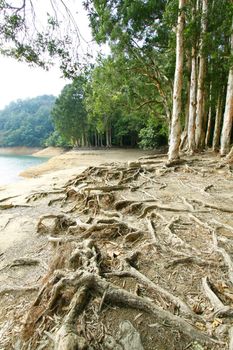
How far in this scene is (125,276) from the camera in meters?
2.41

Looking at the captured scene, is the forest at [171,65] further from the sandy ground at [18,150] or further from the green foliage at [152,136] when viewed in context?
the sandy ground at [18,150]

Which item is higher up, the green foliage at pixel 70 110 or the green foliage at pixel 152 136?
the green foliage at pixel 70 110

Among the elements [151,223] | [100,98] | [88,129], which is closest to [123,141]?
[88,129]

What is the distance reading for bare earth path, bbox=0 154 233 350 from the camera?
5.60ft

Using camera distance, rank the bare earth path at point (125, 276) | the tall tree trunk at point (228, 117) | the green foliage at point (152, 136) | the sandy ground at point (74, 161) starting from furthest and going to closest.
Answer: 1. the green foliage at point (152, 136)
2. the sandy ground at point (74, 161)
3. the tall tree trunk at point (228, 117)
4. the bare earth path at point (125, 276)

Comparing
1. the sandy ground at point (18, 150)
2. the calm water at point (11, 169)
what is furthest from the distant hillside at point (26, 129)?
the calm water at point (11, 169)

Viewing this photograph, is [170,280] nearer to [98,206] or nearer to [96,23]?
[98,206]

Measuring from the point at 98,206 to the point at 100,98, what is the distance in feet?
42.1

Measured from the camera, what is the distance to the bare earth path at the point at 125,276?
1706 mm

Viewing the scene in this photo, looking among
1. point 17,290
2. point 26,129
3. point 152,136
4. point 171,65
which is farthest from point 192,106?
point 26,129

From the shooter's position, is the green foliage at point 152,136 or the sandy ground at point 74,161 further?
the green foliage at point 152,136

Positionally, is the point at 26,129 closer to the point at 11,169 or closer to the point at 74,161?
the point at 11,169

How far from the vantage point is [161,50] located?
12.1m

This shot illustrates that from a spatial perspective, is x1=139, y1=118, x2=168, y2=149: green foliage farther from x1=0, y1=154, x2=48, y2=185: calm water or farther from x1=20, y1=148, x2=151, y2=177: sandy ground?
x1=0, y1=154, x2=48, y2=185: calm water
